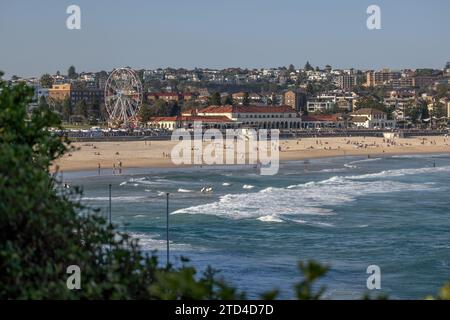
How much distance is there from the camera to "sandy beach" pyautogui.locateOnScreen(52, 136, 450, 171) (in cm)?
6575

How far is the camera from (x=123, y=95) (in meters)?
106

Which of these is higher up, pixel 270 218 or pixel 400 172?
pixel 270 218

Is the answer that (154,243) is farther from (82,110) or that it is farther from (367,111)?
(367,111)

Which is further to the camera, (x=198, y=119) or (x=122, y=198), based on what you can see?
(x=198, y=119)

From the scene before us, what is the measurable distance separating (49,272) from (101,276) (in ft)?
3.06

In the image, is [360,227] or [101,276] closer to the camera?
[101,276]

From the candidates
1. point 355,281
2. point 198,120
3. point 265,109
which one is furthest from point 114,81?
point 355,281

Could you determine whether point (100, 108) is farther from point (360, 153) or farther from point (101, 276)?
point (101, 276)

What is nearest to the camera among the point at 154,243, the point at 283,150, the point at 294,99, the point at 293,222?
the point at 154,243

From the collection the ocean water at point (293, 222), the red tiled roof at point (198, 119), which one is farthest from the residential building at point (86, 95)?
the ocean water at point (293, 222)

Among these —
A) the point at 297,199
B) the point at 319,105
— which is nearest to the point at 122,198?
the point at 297,199

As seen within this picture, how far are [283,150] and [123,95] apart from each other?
90.8 feet
